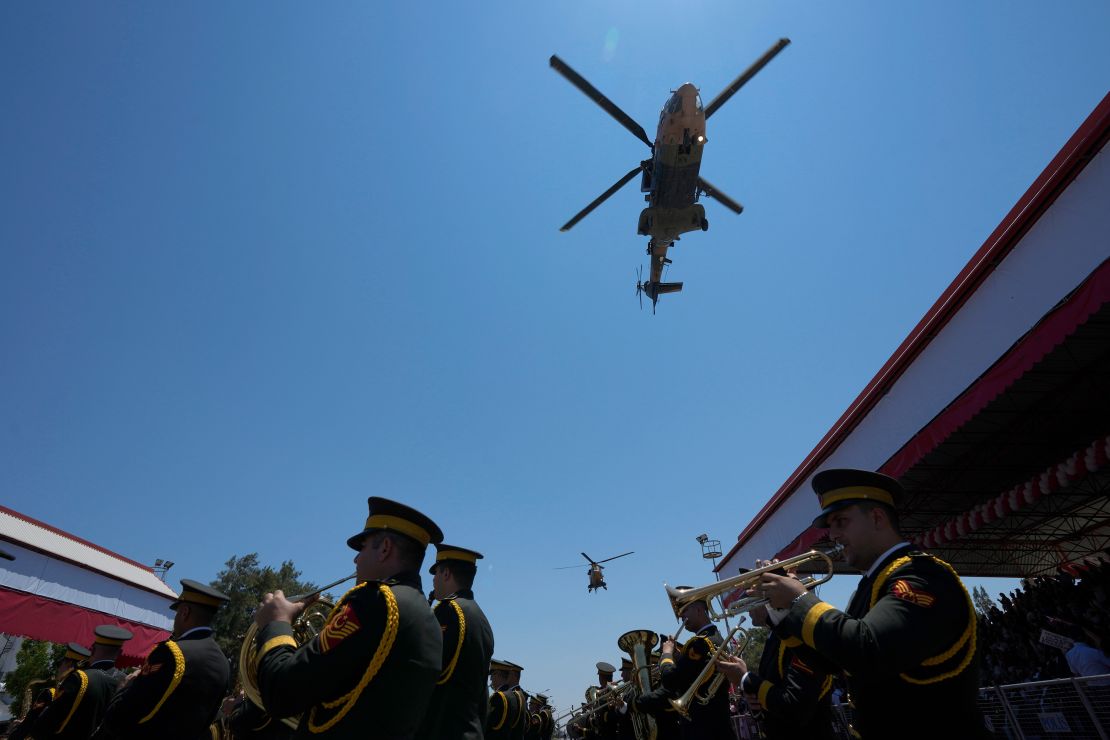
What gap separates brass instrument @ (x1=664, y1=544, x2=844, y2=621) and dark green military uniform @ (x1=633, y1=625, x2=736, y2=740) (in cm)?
183

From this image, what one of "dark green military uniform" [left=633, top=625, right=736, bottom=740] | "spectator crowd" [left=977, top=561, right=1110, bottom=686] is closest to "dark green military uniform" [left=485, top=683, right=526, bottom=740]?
"dark green military uniform" [left=633, top=625, right=736, bottom=740]

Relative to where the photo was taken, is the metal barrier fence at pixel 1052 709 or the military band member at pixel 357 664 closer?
the military band member at pixel 357 664

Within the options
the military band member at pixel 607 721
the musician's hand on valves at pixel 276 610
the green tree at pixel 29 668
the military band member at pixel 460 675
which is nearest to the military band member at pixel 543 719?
the military band member at pixel 607 721

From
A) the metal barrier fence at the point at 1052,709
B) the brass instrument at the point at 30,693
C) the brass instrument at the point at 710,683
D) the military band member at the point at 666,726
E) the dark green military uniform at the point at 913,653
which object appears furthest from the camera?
the brass instrument at the point at 30,693

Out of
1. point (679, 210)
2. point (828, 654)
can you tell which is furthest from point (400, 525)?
point (679, 210)

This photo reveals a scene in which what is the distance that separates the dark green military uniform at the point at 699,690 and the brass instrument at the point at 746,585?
6.01 feet

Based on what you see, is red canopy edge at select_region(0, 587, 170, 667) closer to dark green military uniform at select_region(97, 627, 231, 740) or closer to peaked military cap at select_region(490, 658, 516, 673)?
peaked military cap at select_region(490, 658, 516, 673)

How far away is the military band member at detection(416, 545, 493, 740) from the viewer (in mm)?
3691

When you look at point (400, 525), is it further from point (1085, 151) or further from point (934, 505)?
point (934, 505)

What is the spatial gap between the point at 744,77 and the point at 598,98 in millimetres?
5012

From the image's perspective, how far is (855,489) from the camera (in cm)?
317

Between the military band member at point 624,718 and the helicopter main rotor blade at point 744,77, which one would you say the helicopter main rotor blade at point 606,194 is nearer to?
the helicopter main rotor blade at point 744,77

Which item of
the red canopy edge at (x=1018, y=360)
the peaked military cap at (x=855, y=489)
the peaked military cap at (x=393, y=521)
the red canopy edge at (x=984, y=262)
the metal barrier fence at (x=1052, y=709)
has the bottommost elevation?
the metal barrier fence at (x=1052, y=709)

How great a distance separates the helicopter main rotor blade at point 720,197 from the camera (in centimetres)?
1980
